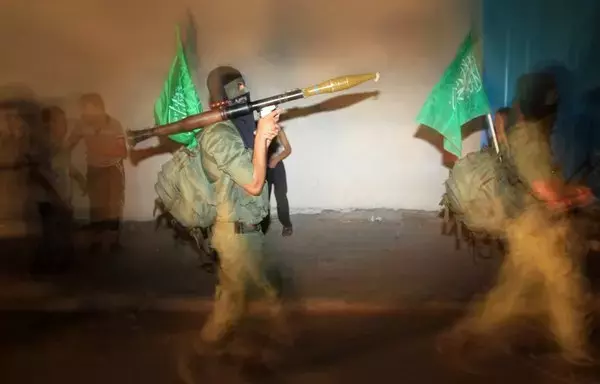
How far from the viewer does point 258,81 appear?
2701mm

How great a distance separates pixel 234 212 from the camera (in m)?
1.99

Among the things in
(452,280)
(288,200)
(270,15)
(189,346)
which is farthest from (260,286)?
(270,15)

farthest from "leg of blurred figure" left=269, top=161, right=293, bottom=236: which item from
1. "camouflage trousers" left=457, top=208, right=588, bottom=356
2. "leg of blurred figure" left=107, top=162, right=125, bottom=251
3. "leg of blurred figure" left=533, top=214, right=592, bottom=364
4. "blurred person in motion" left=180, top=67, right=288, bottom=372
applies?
"leg of blurred figure" left=533, top=214, right=592, bottom=364

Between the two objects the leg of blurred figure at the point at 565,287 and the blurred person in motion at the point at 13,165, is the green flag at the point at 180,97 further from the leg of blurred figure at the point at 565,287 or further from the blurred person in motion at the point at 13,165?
the leg of blurred figure at the point at 565,287

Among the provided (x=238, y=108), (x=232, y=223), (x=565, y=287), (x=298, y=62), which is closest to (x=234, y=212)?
(x=232, y=223)

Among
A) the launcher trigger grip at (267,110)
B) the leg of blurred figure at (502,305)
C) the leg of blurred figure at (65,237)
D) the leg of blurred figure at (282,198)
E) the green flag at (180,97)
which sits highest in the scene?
the green flag at (180,97)

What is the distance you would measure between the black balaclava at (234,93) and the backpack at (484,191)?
2.48 ft

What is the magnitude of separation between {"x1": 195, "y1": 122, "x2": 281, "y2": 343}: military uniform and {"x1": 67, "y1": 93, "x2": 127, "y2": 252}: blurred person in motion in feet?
3.19

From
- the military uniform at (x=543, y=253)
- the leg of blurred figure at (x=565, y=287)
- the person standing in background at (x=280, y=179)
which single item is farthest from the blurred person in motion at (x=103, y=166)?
the leg of blurred figure at (x=565, y=287)

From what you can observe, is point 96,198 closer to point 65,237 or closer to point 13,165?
point 65,237

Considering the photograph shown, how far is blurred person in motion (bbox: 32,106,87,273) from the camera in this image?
2.83 meters

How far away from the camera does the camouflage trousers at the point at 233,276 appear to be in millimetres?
2004

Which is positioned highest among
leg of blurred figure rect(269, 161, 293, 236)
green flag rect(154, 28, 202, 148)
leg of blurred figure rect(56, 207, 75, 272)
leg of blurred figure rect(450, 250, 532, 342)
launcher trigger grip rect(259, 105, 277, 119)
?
green flag rect(154, 28, 202, 148)

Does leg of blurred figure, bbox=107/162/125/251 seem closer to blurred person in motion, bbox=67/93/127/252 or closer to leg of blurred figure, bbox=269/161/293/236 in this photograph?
blurred person in motion, bbox=67/93/127/252
